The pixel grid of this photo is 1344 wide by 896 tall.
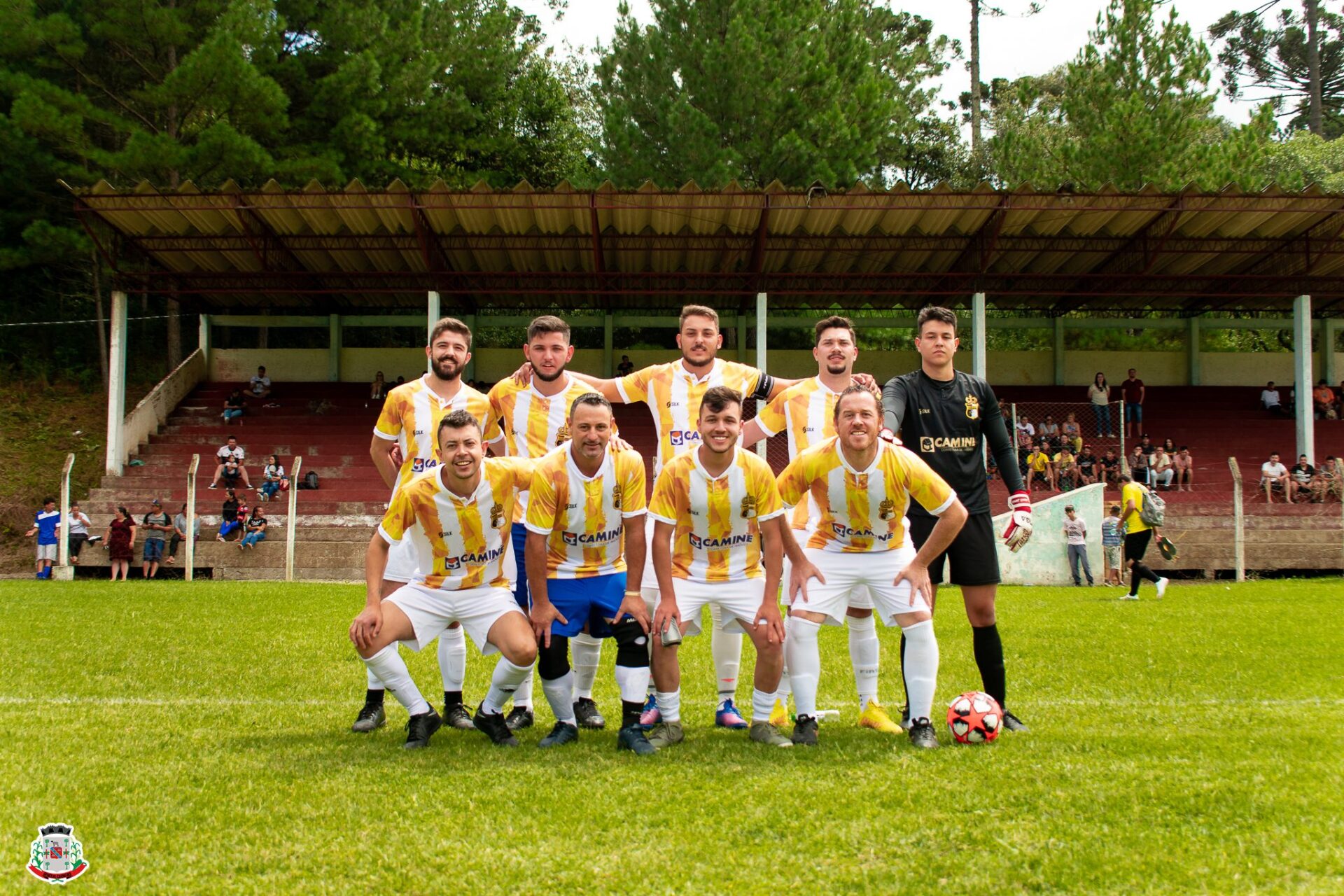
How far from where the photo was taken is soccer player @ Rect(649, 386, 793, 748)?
527cm

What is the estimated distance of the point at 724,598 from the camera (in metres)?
5.42

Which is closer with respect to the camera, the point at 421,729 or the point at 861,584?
the point at 421,729

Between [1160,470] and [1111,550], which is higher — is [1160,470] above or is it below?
above

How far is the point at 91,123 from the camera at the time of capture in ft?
93.4

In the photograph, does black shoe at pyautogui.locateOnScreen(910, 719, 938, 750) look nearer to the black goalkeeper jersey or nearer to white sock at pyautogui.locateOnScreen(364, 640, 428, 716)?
the black goalkeeper jersey

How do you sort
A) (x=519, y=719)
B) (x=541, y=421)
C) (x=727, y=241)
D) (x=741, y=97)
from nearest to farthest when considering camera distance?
(x=519, y=719) < (x=541, y=421) < (x=727, y=241) < (x=741, y=97)

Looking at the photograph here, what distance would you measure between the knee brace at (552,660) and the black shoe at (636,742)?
474mm

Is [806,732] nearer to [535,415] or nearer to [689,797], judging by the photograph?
[689,797]

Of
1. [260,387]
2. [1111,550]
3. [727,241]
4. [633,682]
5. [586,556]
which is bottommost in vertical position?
[1111,550]

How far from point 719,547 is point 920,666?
1.20 m

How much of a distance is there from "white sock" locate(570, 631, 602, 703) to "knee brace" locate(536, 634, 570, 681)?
0.34 meters

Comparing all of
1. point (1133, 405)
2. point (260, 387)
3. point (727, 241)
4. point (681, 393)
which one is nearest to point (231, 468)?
Result: point (260, 387)

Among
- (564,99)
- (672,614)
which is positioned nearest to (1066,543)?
(672,614)

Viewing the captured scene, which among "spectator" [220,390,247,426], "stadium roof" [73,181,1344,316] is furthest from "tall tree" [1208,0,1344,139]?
"spectator" [220,390,247,426]
